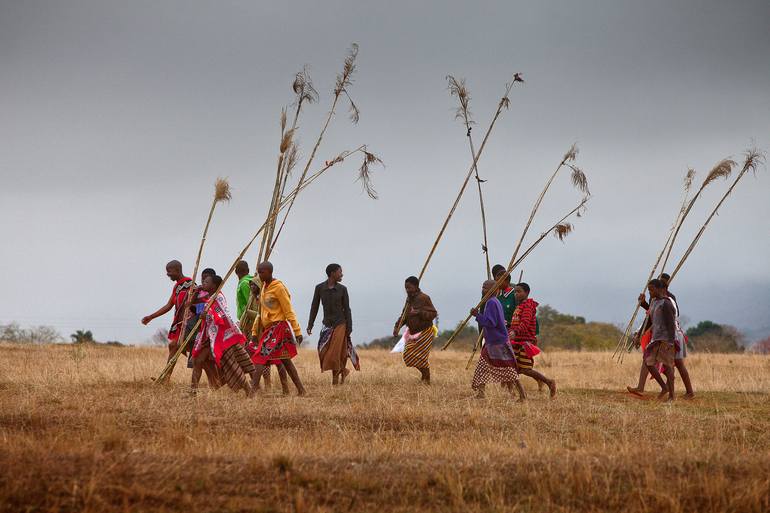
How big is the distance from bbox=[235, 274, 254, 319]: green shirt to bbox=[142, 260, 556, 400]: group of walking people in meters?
0.01

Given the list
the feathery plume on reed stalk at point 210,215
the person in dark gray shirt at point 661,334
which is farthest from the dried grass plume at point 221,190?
the person in dark gray shirt at point 661,334

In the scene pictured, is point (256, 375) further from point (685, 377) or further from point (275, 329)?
point (685, 377)

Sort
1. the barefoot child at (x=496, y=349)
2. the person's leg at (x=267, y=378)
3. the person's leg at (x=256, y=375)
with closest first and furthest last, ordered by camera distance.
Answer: the person's leg at (x=256, y=375)
the barefoot child at (x=496, y=349)
the person's leg at (x=267, y=378)

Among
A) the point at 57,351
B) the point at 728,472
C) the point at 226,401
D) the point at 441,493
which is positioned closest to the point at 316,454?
the point at 441,493

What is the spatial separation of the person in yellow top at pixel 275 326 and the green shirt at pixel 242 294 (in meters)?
1.42

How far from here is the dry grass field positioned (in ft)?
20.7

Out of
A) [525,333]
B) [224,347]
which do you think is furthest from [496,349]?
[224,347]

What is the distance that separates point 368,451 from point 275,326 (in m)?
4.86

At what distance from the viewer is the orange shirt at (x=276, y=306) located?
12383 mm

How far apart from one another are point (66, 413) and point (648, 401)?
7.93 meters

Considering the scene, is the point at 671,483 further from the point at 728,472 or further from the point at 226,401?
the point at 226,401

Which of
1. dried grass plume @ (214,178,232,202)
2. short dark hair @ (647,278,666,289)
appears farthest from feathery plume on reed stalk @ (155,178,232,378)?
short dark hair @ (647,278,666,289)

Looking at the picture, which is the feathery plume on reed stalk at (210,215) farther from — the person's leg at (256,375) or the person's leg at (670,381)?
the person's leg at (670,381)

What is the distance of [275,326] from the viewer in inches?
488
